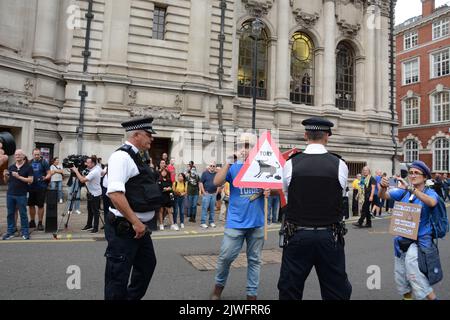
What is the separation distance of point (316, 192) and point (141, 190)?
169 centimetres

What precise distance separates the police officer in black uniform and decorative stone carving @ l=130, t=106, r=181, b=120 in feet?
47.6

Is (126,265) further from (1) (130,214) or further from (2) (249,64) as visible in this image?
(2) (249,64)

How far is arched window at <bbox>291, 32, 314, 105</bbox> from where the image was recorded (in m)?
23.3

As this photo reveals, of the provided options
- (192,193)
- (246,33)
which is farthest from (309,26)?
(192,193)

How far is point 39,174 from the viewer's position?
9.73 meters

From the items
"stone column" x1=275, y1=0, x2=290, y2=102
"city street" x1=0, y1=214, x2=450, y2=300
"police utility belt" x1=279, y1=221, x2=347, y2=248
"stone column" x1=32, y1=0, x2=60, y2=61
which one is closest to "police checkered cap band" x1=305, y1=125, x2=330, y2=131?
"police utility belt" x1=279, y1=221, x2=347, y2=248

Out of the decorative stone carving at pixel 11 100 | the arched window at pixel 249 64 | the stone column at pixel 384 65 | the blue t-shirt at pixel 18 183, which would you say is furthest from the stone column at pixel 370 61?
the blue t-shirt at pixel 18 183

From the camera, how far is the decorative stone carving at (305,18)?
22906 mm

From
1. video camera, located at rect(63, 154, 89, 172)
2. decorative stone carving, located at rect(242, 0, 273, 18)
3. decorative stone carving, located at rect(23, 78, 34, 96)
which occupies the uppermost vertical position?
decorative stone carving, located at rect(242, 0, 273, 18)

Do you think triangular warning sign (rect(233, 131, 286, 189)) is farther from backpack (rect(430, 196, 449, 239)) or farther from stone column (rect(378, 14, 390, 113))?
stone column (rect(378, 14, 390, 113))

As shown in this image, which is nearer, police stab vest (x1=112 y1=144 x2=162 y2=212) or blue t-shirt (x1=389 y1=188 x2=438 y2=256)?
police stab vest (x1=112 y1=144 x2=162 y2=212)

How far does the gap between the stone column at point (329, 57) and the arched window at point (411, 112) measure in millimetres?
22676

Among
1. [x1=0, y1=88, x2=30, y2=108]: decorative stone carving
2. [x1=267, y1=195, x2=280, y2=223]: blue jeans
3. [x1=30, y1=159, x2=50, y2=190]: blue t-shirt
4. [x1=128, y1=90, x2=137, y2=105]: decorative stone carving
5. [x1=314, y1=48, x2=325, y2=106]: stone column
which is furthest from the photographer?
[x1=314, y1=48, x2=325, y2=106]: stone column

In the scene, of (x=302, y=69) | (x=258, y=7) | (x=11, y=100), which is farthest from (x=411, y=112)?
(x=11, y=100)
